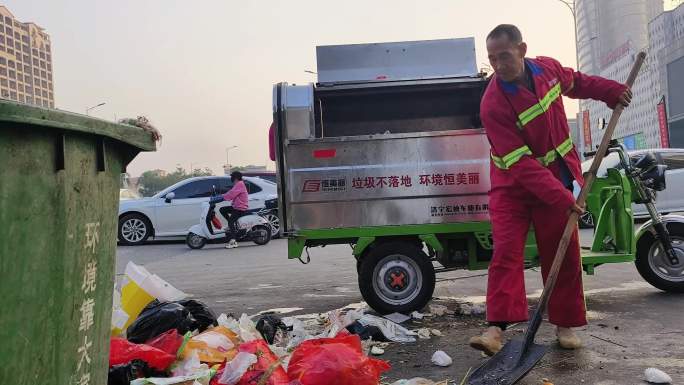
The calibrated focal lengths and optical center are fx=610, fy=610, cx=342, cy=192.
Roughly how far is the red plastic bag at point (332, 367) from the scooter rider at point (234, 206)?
10187 millimetres

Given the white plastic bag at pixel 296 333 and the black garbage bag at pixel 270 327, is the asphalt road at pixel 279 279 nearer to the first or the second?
the white plastic bag at pixel 296 333

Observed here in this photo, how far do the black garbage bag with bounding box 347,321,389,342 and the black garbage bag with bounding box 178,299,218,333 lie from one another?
0.95 meters

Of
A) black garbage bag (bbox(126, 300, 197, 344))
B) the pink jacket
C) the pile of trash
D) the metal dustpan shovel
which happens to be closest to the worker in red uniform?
the metal dustpan shovel

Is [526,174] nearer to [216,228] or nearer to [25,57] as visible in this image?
[25,57]

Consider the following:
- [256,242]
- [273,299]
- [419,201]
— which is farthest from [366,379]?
[256,242]

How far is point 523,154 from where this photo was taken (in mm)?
3574

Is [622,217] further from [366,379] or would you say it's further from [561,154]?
[366,379]

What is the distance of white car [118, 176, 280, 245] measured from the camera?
13.9m

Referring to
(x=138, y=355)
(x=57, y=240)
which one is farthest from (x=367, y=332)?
(x=57, y=240)

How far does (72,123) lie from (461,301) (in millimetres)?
4242

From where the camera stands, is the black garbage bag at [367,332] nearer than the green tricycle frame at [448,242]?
Yes

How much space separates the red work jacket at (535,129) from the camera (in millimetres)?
3531

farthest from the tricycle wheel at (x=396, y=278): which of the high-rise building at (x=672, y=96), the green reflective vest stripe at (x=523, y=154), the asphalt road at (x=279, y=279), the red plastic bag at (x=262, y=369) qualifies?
the high-rise building at (x=672, y=96)

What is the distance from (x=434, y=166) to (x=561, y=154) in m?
1.25
